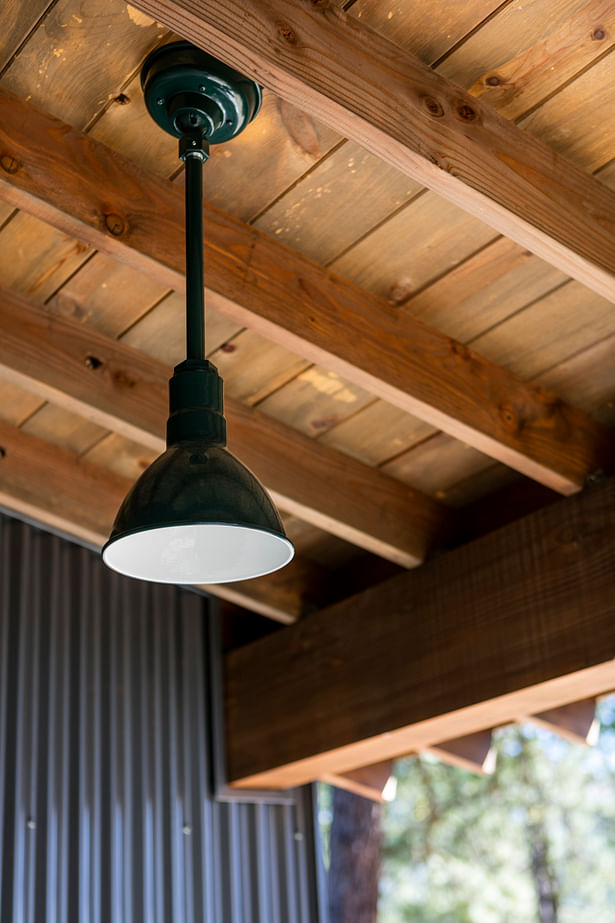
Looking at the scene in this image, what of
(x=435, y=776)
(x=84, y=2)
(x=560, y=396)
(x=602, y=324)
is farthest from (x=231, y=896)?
(x=435, y=776)

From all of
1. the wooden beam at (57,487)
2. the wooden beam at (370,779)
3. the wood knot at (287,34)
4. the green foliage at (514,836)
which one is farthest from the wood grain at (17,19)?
the green foliage at (514,836)

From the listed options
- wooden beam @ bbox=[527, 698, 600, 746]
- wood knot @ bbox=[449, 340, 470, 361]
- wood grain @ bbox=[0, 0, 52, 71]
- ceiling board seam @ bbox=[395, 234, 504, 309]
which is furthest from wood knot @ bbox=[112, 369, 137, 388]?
wooden beam @ bbox=[527, 698, 600, 746]

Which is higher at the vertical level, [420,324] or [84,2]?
[84,2]

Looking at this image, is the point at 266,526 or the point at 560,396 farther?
the point at 560,396

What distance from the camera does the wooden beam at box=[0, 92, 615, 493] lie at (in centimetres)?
247

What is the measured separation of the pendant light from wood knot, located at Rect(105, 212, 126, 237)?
0.26m

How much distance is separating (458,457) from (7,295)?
1.36 metres

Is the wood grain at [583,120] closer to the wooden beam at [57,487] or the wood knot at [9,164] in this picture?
the wood knot at [9,164]

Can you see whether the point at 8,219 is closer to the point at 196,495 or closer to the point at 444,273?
the point at 444,273

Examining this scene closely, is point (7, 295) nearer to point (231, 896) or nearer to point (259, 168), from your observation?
point (259, 168)

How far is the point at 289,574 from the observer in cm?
397

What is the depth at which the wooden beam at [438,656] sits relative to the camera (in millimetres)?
3082

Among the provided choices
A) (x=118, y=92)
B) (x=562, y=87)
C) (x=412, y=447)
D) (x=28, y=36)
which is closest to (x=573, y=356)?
(x=412, y=447)

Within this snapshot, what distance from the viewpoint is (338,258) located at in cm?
280
